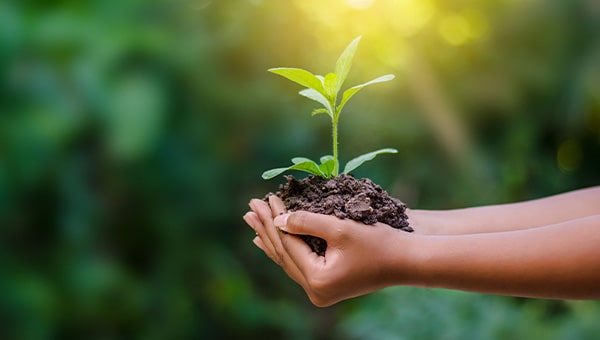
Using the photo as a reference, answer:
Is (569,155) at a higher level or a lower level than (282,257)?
lower

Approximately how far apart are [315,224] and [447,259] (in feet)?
0.38

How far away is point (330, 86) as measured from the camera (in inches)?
26.3

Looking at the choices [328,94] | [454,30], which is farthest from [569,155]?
[328,94]

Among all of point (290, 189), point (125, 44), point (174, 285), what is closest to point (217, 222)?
point (174, 285)

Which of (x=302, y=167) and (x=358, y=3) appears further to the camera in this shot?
(x=358, y=3)

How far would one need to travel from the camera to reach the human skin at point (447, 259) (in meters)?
0.56

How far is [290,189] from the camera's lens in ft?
2.19

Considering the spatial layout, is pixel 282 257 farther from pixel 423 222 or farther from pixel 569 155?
pixel 569 155

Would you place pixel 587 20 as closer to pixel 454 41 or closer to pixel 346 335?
pixel 454 41

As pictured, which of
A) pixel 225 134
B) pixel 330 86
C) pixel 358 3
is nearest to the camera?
pixel 330 86

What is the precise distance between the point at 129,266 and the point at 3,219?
0.40m

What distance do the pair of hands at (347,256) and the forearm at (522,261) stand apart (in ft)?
0.06

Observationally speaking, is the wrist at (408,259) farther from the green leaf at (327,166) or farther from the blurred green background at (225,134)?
the blurred green background at (225,134)

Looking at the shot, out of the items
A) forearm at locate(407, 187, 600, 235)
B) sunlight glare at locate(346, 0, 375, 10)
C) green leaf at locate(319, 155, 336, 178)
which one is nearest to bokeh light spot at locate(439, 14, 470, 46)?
sunlight glare at locate(346, 0, 375, 10)
